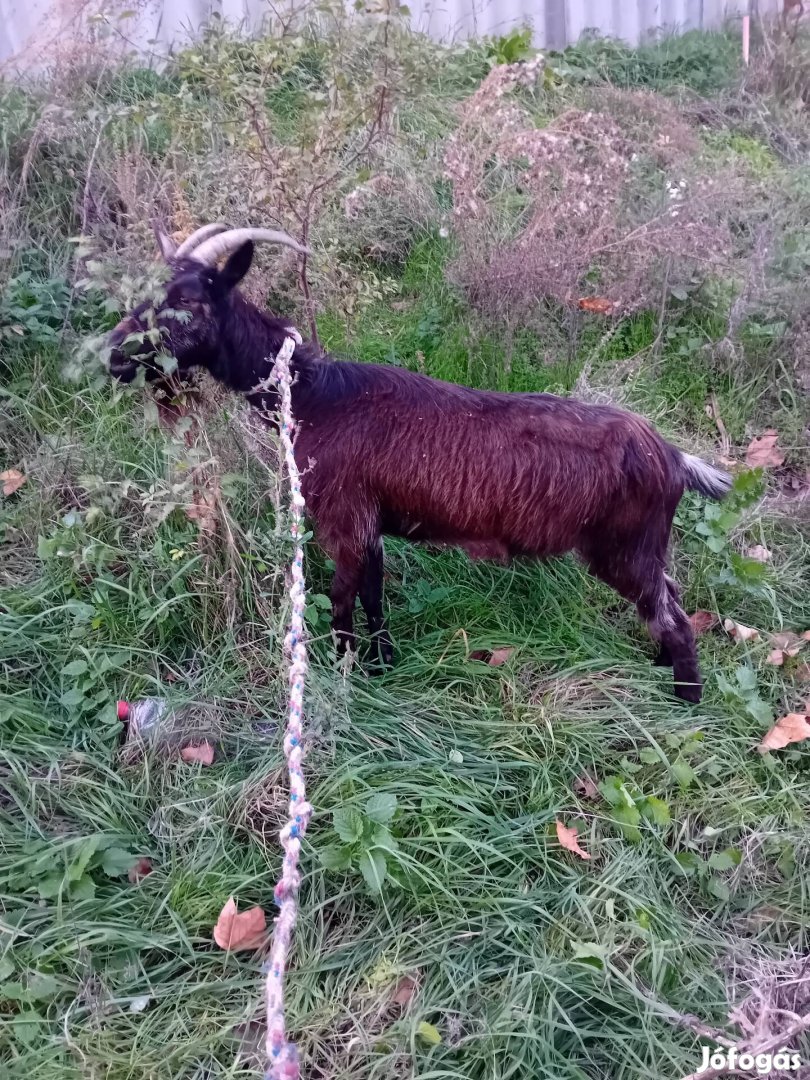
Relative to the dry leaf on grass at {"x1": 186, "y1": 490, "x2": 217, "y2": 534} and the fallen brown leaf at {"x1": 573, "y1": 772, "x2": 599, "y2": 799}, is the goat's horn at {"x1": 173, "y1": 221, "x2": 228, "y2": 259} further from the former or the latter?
the fallen brown leaf at {"x1": 573, "y1": 772, "x2": 599, "y2": 799}

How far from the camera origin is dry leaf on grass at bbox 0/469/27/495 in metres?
3.67

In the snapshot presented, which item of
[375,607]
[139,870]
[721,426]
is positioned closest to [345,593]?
[375,607]

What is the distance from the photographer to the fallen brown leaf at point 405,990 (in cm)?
209

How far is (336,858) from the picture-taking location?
222 centimetres

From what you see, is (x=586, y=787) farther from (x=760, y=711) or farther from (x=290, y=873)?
(x=290, y=873)

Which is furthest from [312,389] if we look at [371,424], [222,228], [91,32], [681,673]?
[91,32]

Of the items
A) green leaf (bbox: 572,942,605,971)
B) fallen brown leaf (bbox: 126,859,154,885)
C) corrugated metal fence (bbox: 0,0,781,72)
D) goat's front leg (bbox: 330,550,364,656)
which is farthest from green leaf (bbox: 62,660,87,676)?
corrugated metal fence (bbox: 0,0,781,72)

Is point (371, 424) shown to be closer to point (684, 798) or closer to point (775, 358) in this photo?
point (684, 798)

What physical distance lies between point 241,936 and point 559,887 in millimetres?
922

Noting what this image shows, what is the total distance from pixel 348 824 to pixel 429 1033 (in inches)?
21.6

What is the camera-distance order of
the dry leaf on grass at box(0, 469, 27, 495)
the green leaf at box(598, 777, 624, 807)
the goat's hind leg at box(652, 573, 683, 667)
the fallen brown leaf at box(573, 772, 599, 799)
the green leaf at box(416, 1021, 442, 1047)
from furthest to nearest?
the dry leaf on grass at box(0, 469, 27, 495) → the goat's hind leg at box(652, 573, 683, 667) → the fallen brown leaf at box(573, 772, 599, 799) → the green leaf at box(598, 777, 624, 807) → the green leaf at box(416, 1021, 442, 1047)

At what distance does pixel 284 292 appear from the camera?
13.4ft

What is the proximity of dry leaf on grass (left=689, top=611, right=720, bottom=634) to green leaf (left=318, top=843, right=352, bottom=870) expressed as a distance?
6.09ft

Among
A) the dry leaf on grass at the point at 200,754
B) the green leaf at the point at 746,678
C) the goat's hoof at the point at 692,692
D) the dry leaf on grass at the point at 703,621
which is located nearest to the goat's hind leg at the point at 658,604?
the goat's hoof at the point at 692,692
